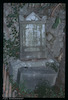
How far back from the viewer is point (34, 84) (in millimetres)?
4742

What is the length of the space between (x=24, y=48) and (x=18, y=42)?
429mm

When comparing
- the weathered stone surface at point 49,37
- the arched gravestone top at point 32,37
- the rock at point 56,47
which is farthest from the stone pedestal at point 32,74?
the weathered stone surface at point 49,37

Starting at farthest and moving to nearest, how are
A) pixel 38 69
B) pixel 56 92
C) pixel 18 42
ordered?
pixel 18 42, pixel 38 69, pixel 56 92

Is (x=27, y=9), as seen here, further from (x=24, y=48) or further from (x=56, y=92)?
(x=56, y=92)

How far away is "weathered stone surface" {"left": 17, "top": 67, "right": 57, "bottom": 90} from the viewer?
4664 millimetres

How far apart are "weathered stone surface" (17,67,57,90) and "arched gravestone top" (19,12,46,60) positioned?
0.63 metres

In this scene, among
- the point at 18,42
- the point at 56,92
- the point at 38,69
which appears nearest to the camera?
the point at 56,92

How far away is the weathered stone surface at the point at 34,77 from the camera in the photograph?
4664 mm

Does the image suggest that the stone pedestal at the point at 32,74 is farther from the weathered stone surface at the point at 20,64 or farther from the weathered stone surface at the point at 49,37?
the weathered stone surface at the point at 49,37

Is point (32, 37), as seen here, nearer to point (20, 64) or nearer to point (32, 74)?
point (20, 64)

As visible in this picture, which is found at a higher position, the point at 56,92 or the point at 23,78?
the point at 23,78

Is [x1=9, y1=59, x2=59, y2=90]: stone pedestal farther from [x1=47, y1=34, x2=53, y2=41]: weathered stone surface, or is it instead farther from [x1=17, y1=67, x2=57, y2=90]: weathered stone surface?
[x1=47, y1=34, x2=53, y2=41]: weathered stone surface

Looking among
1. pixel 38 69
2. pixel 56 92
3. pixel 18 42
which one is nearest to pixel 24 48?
pixel 18 42

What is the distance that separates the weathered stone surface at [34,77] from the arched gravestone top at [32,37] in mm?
630
